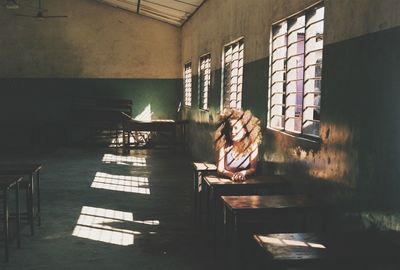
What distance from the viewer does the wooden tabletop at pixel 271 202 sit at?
3506mm

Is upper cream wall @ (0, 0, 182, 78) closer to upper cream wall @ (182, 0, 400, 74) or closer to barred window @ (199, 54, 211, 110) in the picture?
upper cream wall @ (182, 0, 400, 74)

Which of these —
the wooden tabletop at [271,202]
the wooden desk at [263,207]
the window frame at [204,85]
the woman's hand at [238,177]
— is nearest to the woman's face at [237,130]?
the woman's hand at [238,177]

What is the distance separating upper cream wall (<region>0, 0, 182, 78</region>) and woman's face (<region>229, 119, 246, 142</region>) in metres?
9.91

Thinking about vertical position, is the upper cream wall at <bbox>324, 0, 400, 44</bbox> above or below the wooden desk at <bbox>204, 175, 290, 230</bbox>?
above

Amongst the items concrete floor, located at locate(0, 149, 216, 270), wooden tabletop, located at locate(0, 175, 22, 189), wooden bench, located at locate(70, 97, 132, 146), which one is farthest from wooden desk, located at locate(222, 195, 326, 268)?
wooden bench, located at locate(70, 97, 132, 146)

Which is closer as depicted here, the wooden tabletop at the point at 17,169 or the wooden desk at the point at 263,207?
the wooden desk at the point at 263,207

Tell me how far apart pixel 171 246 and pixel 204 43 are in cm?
641

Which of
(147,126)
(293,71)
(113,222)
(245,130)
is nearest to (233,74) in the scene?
(293,71)

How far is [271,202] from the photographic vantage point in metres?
3.68

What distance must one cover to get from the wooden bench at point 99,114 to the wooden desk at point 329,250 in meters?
10.9

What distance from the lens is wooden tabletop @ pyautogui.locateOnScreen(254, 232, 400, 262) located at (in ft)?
8.17

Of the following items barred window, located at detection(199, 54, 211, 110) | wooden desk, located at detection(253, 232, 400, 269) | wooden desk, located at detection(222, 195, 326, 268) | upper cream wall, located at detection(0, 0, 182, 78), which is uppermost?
upper cream wall, located at detection(0, 0, 182, 78)

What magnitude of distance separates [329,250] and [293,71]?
9.07 feet

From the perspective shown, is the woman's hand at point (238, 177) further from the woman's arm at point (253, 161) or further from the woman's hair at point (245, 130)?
the woman's hair at point (245, 130)
